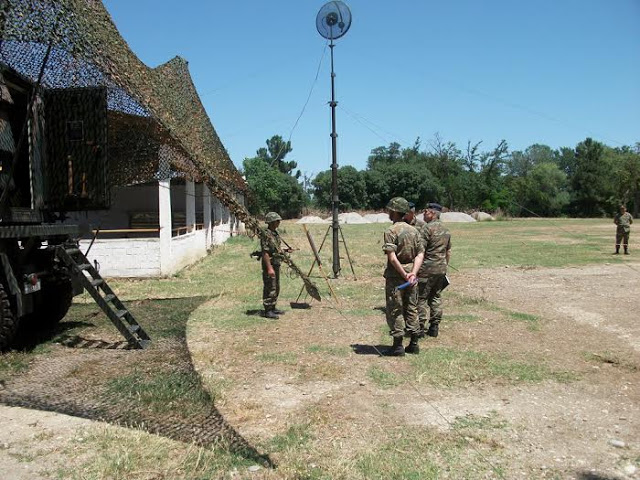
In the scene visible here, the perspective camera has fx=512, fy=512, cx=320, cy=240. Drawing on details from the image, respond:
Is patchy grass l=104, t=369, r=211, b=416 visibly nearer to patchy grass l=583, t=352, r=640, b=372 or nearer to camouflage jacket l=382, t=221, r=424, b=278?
camouflage jacket l=382, t=221, r=424, b=278

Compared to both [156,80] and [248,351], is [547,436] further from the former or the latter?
[156,80]

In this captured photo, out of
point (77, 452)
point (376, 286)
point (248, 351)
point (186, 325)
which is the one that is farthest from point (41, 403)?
point (376, 286)

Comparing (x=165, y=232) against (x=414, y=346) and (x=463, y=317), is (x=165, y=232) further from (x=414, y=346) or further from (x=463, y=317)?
(x=414, y=346)

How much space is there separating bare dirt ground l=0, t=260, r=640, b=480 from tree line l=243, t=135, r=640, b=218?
40.0m

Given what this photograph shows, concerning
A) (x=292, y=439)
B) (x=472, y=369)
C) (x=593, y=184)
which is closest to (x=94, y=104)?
(x=292, y=439)

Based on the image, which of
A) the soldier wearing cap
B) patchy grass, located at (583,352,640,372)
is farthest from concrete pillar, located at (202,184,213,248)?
patchy grass, located at (583,352,640,372)

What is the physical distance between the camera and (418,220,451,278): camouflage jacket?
6.30m

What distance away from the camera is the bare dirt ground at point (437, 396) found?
3389mm

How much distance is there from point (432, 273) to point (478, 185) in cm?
5674

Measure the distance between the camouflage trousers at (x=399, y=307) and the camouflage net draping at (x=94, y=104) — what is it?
6.28 feet

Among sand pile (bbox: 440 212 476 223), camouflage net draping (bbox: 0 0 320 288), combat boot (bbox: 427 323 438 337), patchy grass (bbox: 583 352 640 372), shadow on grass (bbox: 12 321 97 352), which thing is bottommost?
shadow on grass (bbox: 12 321 97 352)

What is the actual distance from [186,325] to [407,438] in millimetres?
4318

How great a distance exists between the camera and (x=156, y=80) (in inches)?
271

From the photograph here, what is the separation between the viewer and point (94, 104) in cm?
600
